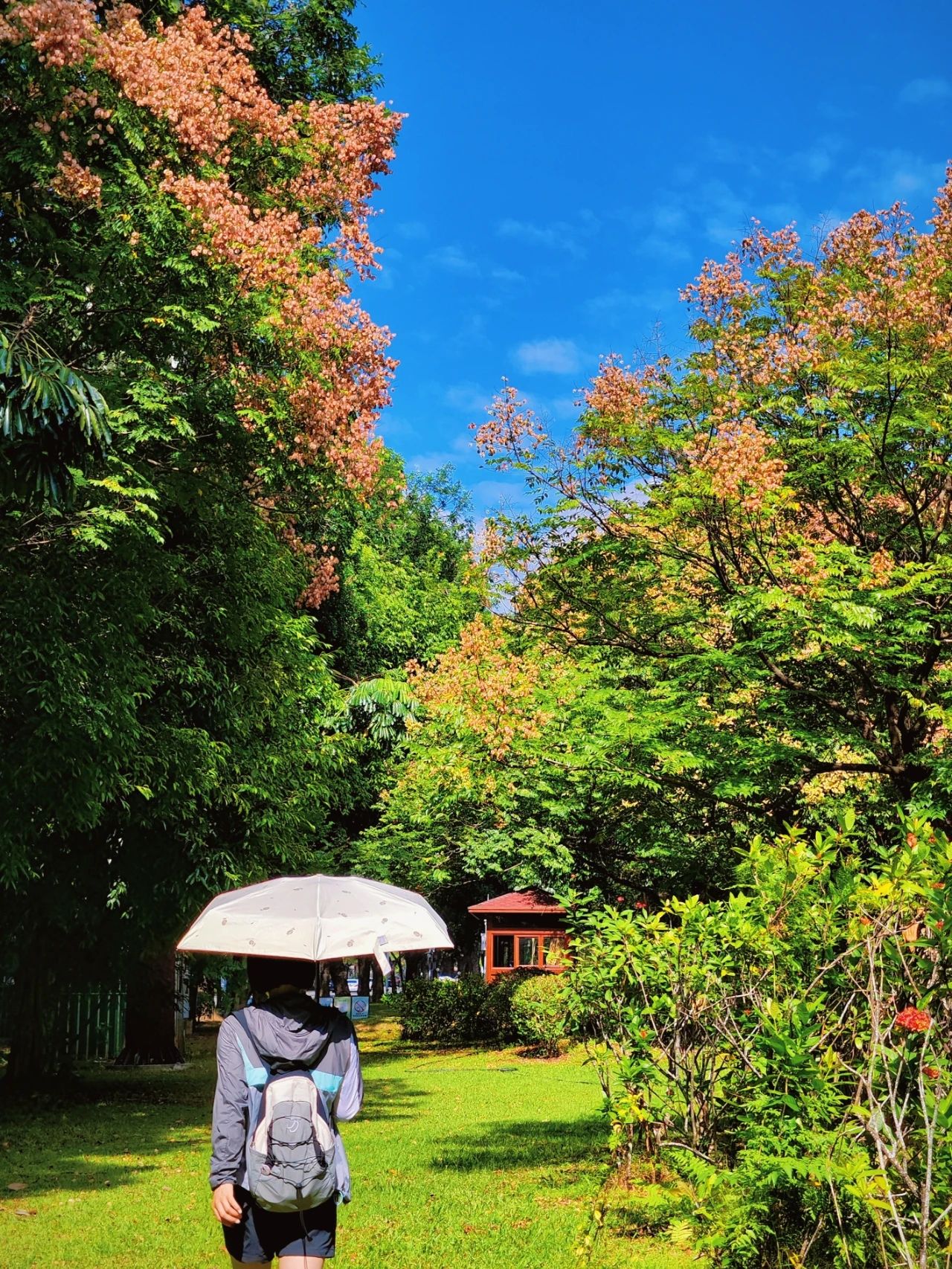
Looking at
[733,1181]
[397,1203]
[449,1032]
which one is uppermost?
[733,1181]

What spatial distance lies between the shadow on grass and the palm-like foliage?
773 centimetres

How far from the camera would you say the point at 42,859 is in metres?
17.1

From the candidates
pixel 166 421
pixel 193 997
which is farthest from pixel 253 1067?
pixel 193 997

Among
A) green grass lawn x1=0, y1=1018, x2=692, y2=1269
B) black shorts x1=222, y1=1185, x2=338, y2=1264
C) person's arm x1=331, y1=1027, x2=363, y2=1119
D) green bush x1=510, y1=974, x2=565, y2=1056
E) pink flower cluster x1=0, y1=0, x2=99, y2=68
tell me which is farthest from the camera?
green bush x1=510, y1=974, x2=565, y2=1056

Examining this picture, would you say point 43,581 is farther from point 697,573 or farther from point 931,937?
point 931,937

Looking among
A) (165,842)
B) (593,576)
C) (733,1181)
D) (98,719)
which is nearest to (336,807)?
(165,842)

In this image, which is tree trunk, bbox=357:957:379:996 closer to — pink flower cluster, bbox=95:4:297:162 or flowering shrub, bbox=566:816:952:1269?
pink flower cluster, bbox=95:4:297:162

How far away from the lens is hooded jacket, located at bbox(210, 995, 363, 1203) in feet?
13.9

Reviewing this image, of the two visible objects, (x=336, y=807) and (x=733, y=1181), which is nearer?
(x=733, y=1181)

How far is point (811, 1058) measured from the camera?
5.28 m

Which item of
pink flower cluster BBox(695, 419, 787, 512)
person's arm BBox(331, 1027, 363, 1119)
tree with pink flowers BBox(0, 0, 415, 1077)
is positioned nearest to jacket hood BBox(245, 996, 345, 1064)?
person's arm BBox(331, 1027, 363, 1119)

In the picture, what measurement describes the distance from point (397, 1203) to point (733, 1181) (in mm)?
5199

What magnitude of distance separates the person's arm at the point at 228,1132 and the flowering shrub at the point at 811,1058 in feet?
7.55

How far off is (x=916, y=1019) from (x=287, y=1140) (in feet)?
8.30
